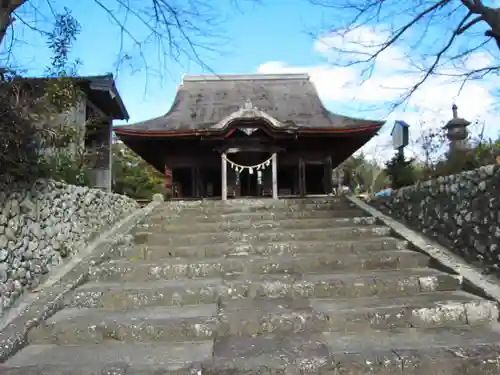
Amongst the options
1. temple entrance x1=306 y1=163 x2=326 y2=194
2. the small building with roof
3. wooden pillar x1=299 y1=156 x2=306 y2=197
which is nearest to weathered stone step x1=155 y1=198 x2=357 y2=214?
the small building with roof

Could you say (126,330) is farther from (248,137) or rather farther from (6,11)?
(248,137)

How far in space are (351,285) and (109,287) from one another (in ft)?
8.39

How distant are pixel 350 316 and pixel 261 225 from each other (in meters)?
2.93

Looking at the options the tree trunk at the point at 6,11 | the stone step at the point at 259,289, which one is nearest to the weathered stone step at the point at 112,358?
the stone step at the point at 259,289

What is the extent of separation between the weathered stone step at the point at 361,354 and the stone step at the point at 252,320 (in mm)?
141

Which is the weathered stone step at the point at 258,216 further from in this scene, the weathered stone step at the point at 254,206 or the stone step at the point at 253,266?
the stone step at the point at 253,266

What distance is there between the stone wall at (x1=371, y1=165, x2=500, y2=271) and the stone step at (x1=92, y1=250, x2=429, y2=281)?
0.51 meters

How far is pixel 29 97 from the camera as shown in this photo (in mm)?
3746

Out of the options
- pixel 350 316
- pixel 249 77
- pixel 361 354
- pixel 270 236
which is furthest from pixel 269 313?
pixel 249 77

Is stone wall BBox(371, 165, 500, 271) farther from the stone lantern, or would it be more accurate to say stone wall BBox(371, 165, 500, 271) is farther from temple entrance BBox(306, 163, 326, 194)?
temple entrance BBox(306, 163, 326, 194)

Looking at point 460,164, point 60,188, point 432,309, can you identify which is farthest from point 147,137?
point 432,309

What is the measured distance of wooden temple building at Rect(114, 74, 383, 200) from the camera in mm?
10216

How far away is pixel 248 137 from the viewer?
1038 cm

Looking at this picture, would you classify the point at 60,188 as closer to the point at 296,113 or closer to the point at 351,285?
the point at 351,285
